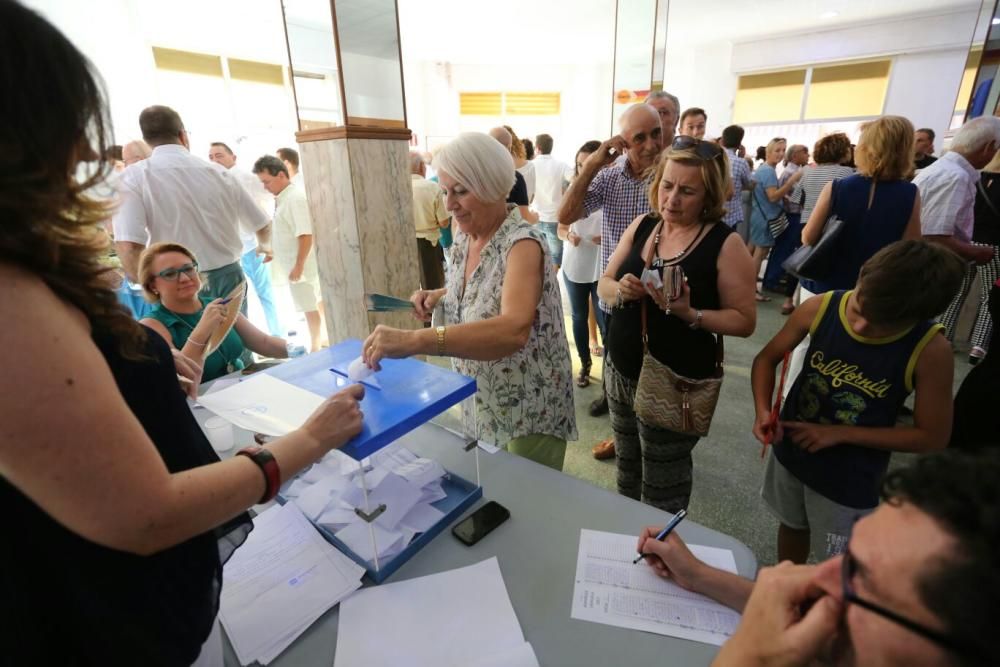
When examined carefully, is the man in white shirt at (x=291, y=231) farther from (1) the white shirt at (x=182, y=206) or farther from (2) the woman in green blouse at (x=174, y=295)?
(2) the woman in green blouse at (x=174, y=295)

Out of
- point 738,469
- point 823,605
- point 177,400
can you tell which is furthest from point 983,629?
point 738,469

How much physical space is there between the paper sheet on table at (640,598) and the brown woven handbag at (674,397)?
53 centimetres

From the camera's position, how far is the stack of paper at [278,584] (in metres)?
0.82

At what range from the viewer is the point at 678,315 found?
1394mm

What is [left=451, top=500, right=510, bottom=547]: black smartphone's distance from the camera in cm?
101

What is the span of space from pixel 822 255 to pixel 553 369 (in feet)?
5.05

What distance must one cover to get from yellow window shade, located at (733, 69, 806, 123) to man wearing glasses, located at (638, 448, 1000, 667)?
10252 mm

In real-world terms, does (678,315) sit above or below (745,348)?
above

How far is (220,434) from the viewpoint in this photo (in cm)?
135

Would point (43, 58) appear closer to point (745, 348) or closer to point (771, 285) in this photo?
point (745, 348)

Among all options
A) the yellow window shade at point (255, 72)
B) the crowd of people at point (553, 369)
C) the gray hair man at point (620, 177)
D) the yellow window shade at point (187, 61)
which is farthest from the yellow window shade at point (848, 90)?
the yellow window shade at point (187, 61)

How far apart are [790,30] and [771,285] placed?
212 inches

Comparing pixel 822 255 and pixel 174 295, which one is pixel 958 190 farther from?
pixel 174 295

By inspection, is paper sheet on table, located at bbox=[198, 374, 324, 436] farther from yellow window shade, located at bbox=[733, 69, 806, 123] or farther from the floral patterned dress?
yellow window shade, located at bbox=[733, 69, 806, 123]
